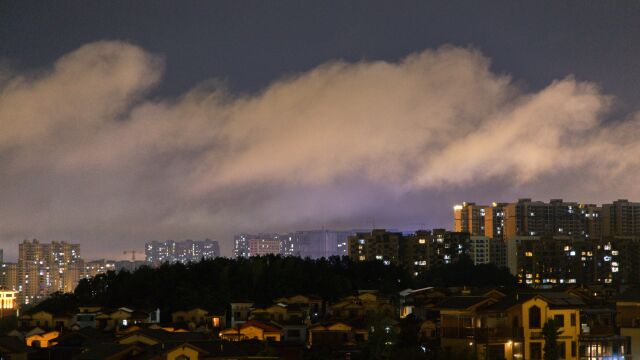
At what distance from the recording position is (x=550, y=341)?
12836 millimetres

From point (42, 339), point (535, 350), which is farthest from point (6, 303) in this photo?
point (535, 350)

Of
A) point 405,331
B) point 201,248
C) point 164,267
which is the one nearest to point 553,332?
point 405,331

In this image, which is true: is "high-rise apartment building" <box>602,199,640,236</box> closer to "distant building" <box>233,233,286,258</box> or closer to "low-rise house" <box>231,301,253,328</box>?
"distant building" <box>233,233,286,258</box>

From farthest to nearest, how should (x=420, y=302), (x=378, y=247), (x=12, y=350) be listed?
(x=378, y=247) < (x=420, y=302) < (x=12, y=350)

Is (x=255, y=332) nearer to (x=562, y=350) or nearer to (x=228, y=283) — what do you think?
(x=562, y=350)

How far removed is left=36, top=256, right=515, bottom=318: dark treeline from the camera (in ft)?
86.2

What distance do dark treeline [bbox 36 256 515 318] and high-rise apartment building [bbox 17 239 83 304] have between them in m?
37.0

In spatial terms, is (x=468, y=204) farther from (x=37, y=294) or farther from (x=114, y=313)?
(x=114, y=313)

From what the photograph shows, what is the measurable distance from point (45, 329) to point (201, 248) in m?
56.1

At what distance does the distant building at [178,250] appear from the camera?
77312 millimetres

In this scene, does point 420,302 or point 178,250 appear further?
point 178,250

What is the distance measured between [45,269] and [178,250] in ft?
44.1

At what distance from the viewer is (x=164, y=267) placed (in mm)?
29594

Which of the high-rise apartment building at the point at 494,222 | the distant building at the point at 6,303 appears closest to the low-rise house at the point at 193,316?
the distant building at the point at 6,303
